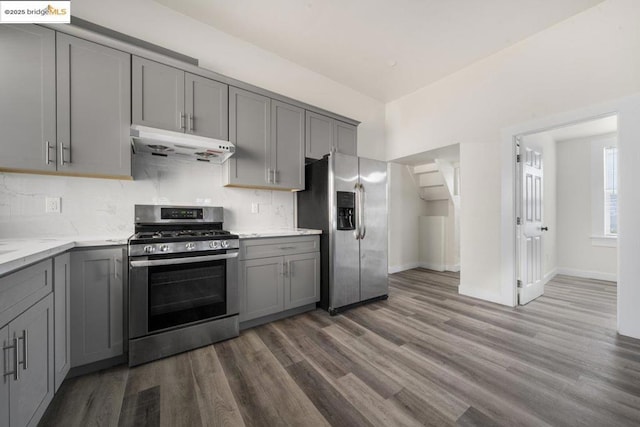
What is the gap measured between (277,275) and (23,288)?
5.75 feet

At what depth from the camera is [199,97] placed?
235 centimetres

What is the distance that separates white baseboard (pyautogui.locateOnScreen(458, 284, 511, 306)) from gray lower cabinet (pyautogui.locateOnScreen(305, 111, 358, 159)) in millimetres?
2497

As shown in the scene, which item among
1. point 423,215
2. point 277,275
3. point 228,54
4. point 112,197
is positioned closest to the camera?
point 112,197

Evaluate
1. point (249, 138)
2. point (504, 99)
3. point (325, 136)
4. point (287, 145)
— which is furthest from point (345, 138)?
point (504, 99)

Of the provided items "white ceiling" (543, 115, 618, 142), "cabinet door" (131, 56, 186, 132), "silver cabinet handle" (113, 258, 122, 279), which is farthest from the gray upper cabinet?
"white ceiling" (543, 115, 618, 142)

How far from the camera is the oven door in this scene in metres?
1.82

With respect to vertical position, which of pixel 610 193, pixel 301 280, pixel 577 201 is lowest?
pixel 301 280

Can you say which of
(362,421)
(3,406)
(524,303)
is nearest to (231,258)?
(3,406)

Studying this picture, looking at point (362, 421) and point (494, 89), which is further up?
point (494, 89)

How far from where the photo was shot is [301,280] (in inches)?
109

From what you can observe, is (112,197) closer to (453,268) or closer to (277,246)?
(277,246)

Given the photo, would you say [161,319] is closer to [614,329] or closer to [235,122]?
[235,122]

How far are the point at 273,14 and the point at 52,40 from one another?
1.86m

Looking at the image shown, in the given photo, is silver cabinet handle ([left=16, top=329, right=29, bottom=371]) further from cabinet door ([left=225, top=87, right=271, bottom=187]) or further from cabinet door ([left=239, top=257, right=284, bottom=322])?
cabinet door ([left=225, top=87, right=271, bottom=187])
